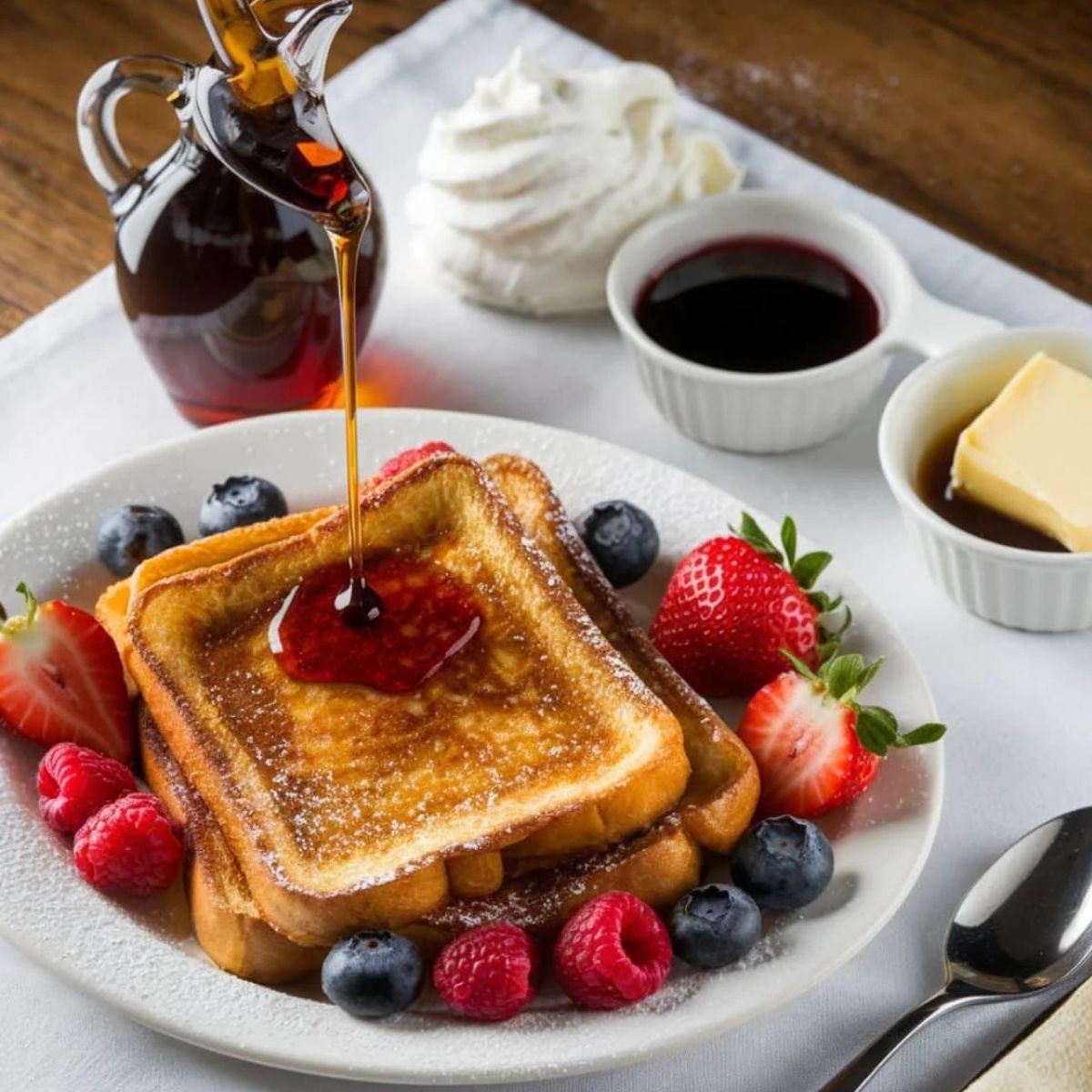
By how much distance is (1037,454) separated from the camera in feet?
6.94

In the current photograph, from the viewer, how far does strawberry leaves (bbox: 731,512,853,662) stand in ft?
6.47

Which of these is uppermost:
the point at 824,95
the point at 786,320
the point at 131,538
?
the point at 131,538

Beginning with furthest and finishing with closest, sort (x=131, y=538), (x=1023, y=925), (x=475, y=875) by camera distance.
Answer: (x=131, y=538)
(x=1023, y=925)
(x=475, y=875)

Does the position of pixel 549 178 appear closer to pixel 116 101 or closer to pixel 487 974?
pixel 116 101

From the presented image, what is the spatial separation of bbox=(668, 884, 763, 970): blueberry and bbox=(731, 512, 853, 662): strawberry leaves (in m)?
0.39

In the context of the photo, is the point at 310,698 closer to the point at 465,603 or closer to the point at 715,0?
the point at 465,603

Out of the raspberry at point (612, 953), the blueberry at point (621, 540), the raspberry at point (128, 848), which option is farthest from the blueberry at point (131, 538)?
the raspberry at point (612, 953)

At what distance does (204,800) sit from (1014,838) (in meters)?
0.89

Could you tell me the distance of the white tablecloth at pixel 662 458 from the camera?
1.71m

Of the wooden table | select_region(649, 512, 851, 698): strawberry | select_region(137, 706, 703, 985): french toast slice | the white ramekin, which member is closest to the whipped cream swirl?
the white ramekin

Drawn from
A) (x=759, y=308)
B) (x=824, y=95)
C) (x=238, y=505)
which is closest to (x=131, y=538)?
(x=238, y=505)

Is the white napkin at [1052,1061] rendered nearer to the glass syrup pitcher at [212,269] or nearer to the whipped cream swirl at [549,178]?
the glass syrup pitcher at [212,269]

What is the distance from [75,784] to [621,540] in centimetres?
69

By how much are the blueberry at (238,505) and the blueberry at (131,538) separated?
0.18 feet
